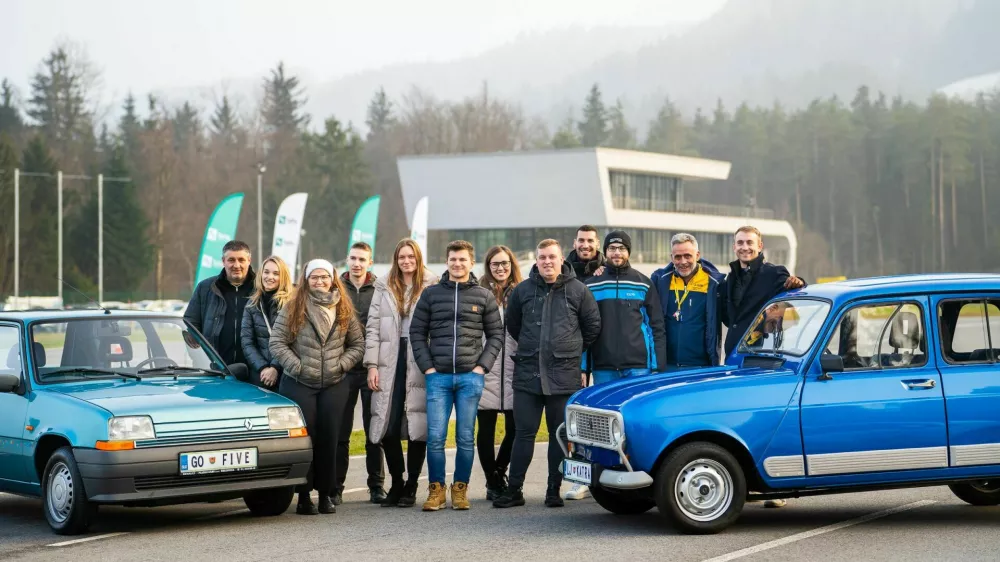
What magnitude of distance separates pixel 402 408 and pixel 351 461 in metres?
3.85

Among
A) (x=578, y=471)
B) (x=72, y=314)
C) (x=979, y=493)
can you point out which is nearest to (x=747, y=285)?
(x=979, y=493)

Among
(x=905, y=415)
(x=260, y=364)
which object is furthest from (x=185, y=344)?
(x=905, y=415)

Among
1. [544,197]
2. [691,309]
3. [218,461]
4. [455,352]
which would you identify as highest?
[544,197]

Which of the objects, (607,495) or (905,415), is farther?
(607,495)

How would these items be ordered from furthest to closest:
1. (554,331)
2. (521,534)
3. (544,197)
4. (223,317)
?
(544,197) → (223,317) → (554,331) → (521,534)

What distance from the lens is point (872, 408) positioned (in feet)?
28.8

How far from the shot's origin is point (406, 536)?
28.9ft

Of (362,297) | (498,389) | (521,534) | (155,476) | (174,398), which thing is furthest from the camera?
(362,297)

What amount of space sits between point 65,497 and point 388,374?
2732 mm

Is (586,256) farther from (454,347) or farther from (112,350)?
(112,350)

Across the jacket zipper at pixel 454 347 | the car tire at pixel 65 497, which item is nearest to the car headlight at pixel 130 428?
the car tire at pixel 65 497

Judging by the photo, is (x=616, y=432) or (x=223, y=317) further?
(x=223, y=317)

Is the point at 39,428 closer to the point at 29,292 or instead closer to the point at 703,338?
the point at 703,338

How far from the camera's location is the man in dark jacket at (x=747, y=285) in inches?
424
